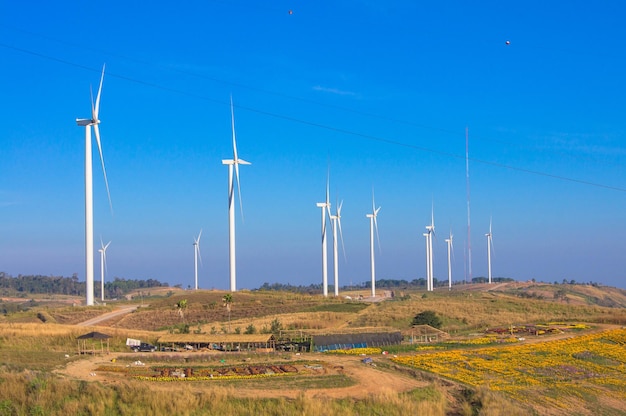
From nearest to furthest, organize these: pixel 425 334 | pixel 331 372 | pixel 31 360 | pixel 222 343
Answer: pixel 331 372, pixel 31 360, pixel 222 343, pixel 425 334

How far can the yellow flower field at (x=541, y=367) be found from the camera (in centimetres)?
4966

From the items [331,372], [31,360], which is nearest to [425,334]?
[331,372]

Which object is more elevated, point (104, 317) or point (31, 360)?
point (31, 360)

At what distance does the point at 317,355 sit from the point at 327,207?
3117 inches

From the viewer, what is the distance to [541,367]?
186ft

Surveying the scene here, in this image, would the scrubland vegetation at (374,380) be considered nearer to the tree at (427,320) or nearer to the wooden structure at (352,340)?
the tree at (427,320)

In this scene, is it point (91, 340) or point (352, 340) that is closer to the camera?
point (352, 340)

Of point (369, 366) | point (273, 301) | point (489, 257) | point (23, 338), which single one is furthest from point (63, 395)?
point (489, 257)

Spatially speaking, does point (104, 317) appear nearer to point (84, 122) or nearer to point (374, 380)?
point (84, 122)

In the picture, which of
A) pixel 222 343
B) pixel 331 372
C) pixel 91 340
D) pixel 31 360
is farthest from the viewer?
pixel 91 340

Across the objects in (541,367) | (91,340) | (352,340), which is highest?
(91,340)

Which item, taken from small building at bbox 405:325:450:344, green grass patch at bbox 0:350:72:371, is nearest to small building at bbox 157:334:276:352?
green grass patch at bbox 0:350:72:371

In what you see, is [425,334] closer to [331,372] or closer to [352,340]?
[352,340]

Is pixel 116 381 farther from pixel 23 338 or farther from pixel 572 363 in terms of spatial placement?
pixel 572 363
